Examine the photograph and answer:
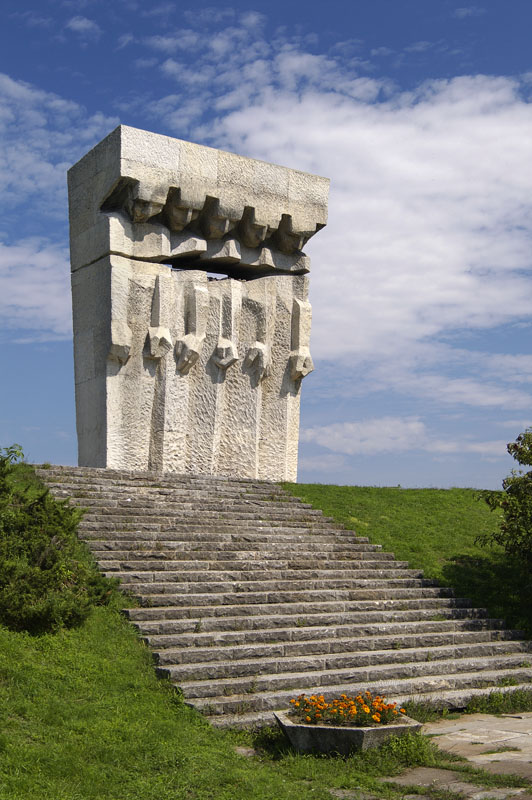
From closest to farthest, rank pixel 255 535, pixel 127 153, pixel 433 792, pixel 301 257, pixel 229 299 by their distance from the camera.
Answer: pixel 433 792 < pixel 255 535 < pixel 127 153 < pixel 229 299 < pixel 301 257

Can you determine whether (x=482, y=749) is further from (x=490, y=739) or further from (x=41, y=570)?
(x=41, y=570)

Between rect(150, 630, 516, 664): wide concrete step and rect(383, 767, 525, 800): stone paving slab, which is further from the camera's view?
rect(150, 630, 516, 664): wide concrete step

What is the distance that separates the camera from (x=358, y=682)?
28.0 feet

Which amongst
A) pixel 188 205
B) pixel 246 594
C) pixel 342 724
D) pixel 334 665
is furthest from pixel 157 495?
pixel 342 724

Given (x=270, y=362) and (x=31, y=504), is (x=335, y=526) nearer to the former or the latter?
(x=270, y=362)

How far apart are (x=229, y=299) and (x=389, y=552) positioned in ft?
20.4

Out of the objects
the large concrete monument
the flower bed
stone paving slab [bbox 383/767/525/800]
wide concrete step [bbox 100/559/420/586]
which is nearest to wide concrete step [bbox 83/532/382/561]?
wide concrete step [bbox 100/559/420/586]

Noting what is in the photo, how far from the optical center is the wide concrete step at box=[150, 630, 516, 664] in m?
8.30

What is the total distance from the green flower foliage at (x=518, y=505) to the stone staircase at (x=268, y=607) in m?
1.00

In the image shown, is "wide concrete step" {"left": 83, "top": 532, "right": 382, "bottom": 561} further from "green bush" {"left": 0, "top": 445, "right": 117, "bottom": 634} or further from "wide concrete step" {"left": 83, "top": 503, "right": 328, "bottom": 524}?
"green bush" {"left": 0, "top": 445, "right": 117, "bottom": 634}

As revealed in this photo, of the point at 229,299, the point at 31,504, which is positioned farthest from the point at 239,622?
the point at 229,299

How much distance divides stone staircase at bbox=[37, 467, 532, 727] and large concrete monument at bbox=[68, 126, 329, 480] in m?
2.46

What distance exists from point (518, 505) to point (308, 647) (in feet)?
13.7

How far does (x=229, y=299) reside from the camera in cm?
1677
